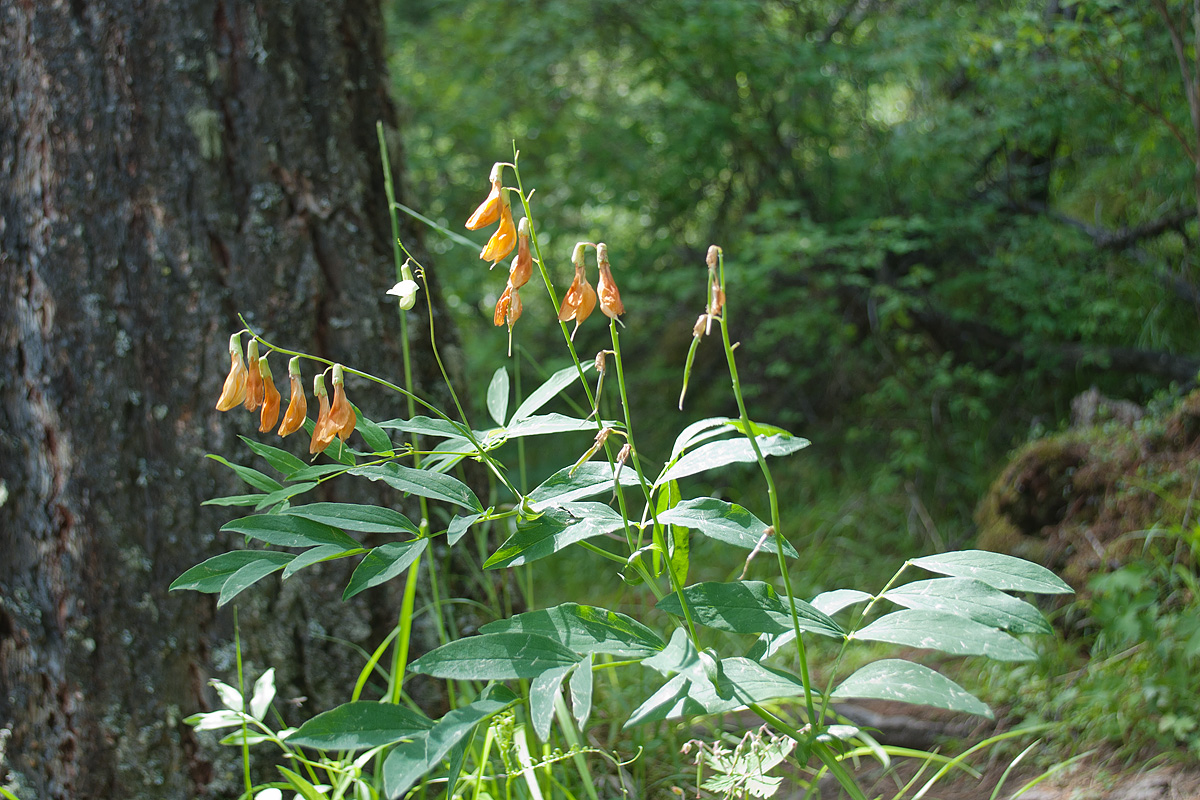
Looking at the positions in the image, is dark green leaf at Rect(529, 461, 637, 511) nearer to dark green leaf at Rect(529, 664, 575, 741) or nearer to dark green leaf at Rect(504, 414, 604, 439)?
dark green leaf at Rect(504, 414, 604, 439)

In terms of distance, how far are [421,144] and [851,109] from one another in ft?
6.46

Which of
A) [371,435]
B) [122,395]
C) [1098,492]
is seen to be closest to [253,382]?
[371,435]

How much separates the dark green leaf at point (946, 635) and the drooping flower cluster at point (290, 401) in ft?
1.62

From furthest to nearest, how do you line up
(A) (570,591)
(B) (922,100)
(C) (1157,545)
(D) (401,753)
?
(B) (922,100)
(A) (570,591)
(C) (1157,545)
(D) (401,753)

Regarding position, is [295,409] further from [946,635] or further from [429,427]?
[946,635]

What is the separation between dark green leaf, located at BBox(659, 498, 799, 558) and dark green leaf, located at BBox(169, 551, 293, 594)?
0.35m

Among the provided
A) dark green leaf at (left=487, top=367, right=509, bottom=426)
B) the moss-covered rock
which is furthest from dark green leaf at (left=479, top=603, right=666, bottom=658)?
the moss-covered rock

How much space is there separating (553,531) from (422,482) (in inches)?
4.9

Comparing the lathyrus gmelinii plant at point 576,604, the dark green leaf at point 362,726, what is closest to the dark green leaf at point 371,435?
the lathyrus gmelinii plant at point 576,604

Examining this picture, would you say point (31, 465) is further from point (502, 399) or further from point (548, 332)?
point (548, 332)

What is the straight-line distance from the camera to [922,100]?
148 inches

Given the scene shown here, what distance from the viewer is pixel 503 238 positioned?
708 millimetres

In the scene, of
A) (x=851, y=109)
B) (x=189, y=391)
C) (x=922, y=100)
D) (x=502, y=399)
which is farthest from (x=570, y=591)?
(x=922, y=100)

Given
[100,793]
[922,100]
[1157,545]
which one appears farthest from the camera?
[922,100]
